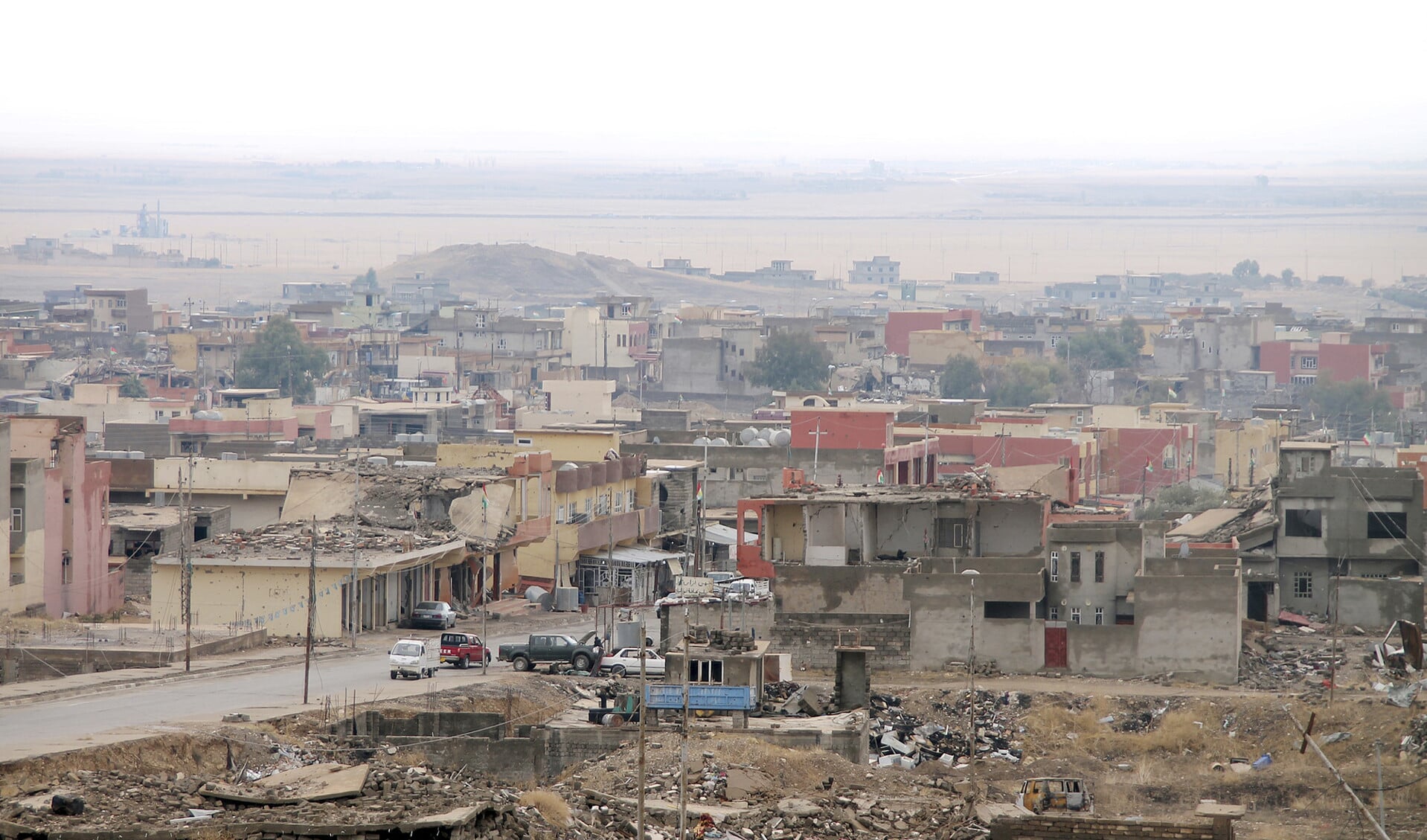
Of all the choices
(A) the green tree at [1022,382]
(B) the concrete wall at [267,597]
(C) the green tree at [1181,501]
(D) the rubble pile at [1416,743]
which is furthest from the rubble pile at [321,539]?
(A) the green tree at [1022,382]

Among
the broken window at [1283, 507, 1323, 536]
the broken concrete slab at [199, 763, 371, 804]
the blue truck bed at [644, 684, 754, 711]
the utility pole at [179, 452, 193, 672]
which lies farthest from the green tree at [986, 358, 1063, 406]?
the broken concrete slab at [199, 763, 371, 804]

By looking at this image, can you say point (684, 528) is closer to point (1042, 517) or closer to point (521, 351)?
point (1042, 517)

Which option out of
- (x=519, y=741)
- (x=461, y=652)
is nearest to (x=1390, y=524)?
(x=461, y=652)

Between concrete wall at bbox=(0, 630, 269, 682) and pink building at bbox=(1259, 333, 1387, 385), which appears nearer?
concrete wall at bbox=(0, 630, 269, 682)

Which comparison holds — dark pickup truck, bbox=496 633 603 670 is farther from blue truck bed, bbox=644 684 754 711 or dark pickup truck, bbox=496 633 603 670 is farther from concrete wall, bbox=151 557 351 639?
concrete wall, bbox=151 557 351 639

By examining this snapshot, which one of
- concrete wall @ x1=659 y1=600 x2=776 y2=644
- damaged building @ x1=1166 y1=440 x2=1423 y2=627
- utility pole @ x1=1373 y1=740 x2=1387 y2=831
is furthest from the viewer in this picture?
damaged building @ x1=1166 y1=440 x2=1423 y2=627

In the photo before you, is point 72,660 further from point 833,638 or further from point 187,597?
point 833,638

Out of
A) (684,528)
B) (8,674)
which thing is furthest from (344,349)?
(8,674)
